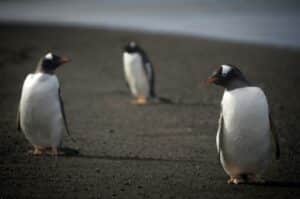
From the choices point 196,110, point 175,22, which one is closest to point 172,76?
point 196,110

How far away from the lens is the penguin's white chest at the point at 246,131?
7242mm

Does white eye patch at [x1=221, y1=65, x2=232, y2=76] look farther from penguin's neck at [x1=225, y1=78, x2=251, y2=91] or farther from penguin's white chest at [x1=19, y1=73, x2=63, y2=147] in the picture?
penguin's white chest at [x1=19, y1=73, x2=63, y2=147]

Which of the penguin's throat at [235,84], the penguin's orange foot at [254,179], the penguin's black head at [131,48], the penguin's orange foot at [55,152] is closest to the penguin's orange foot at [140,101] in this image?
the penguin's black head at [131,48]

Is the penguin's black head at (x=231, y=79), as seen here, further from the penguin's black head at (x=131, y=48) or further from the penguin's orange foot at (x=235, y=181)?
the penguin's black head at (x=131, y=48)

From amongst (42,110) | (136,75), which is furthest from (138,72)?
(42,110)

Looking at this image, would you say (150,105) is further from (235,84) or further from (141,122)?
(235,84)

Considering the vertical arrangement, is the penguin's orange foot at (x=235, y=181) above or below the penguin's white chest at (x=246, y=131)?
below

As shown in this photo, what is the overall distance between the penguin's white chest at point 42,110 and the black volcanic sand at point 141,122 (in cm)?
35

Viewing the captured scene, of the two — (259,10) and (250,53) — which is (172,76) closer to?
(250,53)

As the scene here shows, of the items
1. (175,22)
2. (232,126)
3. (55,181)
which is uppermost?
(175,22)

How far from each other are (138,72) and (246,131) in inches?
288

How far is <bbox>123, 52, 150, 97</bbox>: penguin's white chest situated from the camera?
1434cm

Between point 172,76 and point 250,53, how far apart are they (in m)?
3.11

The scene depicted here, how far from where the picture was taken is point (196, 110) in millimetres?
12375
